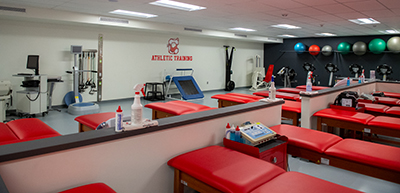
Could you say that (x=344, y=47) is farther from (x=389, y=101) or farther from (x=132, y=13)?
(x=132, y=13)

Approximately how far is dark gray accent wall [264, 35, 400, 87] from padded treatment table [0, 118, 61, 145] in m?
12.1

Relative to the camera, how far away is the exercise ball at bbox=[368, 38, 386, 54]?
10.4 m

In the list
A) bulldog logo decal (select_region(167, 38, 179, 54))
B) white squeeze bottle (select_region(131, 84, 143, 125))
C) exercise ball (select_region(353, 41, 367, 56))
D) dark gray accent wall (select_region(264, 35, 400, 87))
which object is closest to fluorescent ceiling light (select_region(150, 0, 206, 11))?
bulldog logo decal (select_region(167, 38, 179, 54))

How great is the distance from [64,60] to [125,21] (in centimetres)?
193

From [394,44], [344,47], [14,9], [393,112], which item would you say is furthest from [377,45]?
[14,9]

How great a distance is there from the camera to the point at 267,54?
563 inches

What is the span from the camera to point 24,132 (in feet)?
8.21

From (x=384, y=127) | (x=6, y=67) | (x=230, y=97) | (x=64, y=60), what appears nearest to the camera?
(x=384, y=127)

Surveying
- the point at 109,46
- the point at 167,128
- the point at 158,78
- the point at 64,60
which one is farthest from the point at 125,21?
the point at 167,128

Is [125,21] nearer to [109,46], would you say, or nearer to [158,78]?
[109,46]

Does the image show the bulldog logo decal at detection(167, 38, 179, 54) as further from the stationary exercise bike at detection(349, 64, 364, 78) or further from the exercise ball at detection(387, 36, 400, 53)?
the exercise ball at detection(387, 36, 400, 53)

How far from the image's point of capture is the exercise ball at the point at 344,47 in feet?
37.4

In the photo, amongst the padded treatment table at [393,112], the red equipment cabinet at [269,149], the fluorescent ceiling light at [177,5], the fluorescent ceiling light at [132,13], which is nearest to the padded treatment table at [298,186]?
the red equipment cabinet at [269,149]

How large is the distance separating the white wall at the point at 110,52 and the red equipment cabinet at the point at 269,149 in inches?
245
